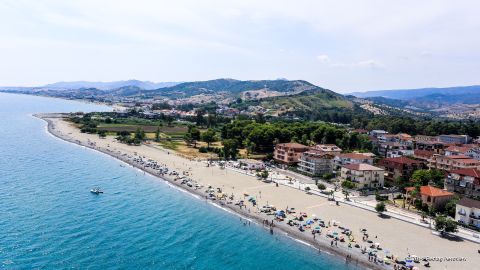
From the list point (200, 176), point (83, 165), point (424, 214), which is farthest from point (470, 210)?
point (83, 165)

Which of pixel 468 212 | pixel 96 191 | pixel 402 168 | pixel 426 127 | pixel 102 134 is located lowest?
pixel 96 191

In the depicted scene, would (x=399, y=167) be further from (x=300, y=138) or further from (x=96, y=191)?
(x=96, y=191)

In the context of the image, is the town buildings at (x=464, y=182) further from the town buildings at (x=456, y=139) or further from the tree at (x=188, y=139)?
the tree at (x=188, y=139)

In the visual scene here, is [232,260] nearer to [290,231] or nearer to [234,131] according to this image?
[290,231]

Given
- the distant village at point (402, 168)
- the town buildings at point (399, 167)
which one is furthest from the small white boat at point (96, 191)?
the town buildings at point (399, 167)

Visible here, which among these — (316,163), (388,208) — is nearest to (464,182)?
(388,208)

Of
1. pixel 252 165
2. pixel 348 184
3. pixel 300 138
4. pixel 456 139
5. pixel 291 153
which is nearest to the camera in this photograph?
pixel 348 184
